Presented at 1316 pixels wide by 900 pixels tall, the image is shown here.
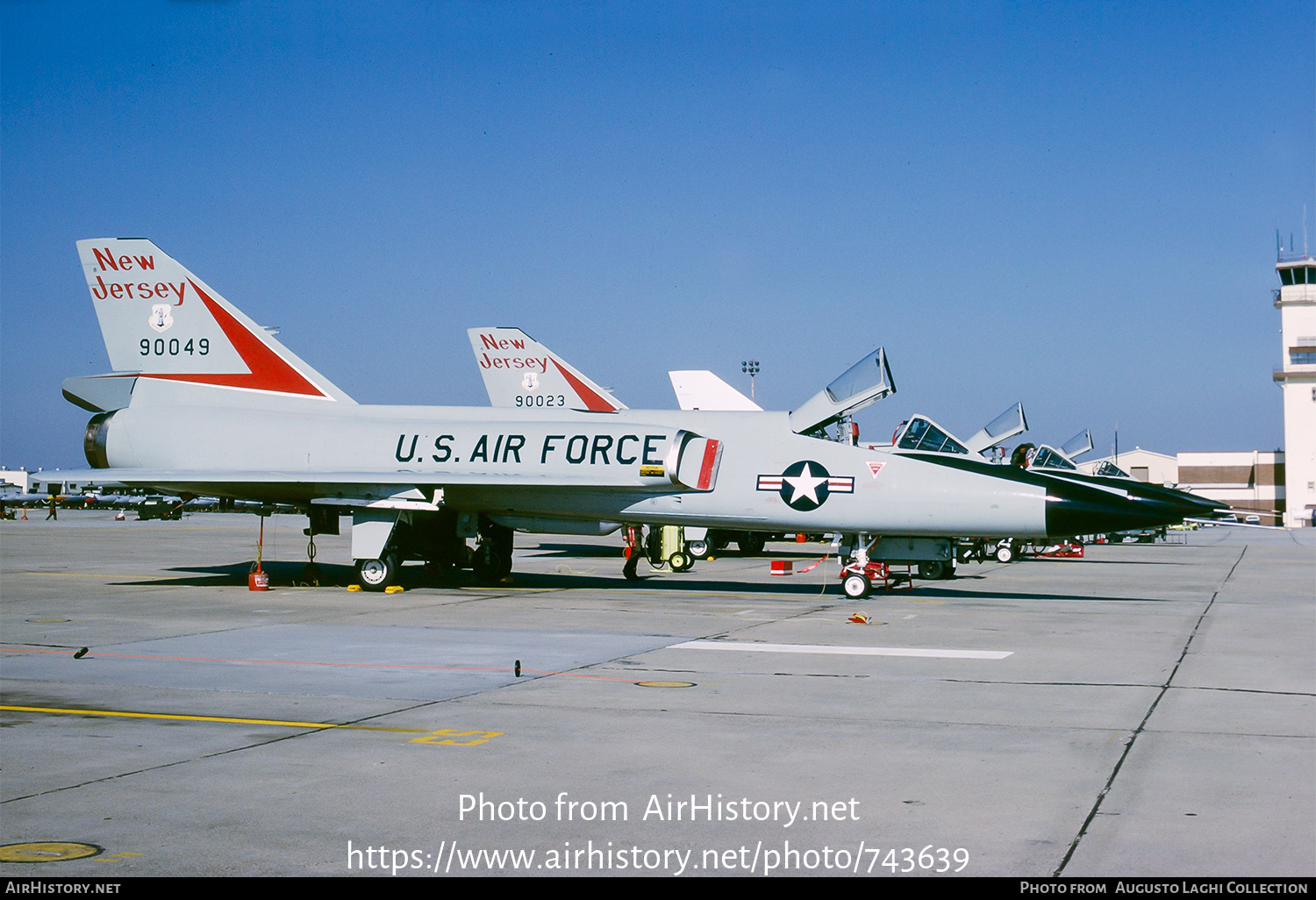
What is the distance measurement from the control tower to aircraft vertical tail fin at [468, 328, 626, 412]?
222 feet

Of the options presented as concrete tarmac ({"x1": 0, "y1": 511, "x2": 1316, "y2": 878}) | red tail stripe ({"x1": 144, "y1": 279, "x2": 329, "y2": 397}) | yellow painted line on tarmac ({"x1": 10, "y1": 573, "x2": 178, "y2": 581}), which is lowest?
concrete tarmac ({"x1": 0, "y1": 511, "x2": 1316, "y2": 878})

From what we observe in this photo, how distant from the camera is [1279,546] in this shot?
40.4 m

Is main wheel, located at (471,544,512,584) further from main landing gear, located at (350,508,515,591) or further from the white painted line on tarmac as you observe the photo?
the white painted line on tarmac

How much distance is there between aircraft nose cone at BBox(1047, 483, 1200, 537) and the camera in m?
15.9

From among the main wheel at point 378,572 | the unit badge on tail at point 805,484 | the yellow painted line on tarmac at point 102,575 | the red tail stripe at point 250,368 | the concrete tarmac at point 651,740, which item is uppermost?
the red tail stripe at point 250,368

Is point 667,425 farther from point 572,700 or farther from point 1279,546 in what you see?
point 1279,546

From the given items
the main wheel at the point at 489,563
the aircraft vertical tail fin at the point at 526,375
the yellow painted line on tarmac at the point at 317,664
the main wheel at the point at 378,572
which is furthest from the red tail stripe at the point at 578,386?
the yellow painted line on tarmac at the point at 317,664

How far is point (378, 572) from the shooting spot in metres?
18.2

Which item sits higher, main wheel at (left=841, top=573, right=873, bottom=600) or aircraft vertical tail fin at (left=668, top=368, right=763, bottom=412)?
aircraft vertical tail fin at (left=668, top=368, right=763, bottom=412)

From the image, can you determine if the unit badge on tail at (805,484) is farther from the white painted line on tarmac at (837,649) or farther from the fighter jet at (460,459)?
the white painted line on tarmac at (837,649)

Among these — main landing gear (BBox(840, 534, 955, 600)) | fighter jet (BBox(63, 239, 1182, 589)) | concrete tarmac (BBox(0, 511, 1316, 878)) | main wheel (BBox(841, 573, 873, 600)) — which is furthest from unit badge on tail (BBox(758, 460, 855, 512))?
concrete tarmac (BBox(0, 511, 1316, 878))

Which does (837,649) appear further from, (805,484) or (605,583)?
(605,583)

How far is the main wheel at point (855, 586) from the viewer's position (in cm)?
1750

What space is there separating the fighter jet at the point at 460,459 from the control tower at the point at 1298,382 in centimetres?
7376
